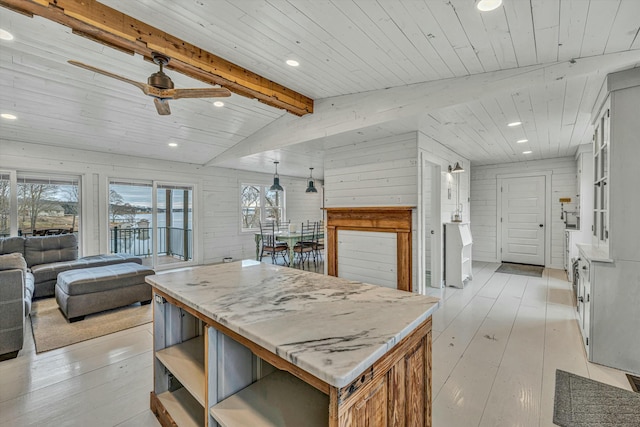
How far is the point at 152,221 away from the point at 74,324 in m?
3.07

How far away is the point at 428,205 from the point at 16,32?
5.51 m

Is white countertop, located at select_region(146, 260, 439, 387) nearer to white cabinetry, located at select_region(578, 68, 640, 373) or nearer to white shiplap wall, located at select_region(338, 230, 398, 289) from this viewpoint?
white cabinetry, located at select_region(578, 68, 640, 373)

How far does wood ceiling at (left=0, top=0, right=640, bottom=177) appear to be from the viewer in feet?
6.63

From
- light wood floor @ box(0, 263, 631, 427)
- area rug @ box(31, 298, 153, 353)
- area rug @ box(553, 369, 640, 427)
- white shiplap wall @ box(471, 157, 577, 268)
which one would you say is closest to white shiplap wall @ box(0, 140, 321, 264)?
area rug @ box(31, 298, 153, 353)

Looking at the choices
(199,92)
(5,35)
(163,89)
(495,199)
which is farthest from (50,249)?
(495,199)

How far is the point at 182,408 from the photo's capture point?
1.59 m

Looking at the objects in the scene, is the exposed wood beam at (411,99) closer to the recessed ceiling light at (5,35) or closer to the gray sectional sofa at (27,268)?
the recessed ceiling light at (5,35)

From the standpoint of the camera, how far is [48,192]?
4902mm

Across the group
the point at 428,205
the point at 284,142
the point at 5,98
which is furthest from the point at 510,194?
the point at 5,98

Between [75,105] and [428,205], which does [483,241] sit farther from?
[75,105]

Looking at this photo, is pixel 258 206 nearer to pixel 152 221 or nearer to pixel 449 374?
pixel 152 221

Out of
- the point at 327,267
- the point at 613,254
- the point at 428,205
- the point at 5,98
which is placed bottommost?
the point at 327,267

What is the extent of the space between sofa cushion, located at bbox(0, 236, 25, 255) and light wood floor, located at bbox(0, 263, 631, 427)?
1770 millimetres

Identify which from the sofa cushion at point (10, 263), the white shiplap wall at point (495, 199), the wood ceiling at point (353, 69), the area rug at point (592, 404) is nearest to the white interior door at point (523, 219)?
the white shiplap wall at point (495, 199)
